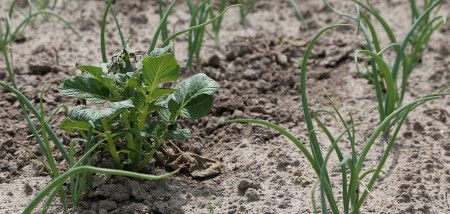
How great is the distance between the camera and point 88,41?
3010 millimetres

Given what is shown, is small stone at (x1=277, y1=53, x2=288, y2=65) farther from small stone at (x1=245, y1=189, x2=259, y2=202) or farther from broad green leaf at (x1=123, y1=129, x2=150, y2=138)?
broad green leaf at (x1=123, y1=129, x2=150, y2=138)

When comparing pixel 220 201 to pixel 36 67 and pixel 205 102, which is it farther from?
pixel 36 67

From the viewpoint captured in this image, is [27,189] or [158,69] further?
[27,189]

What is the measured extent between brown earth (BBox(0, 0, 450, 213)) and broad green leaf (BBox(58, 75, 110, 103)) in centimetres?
32

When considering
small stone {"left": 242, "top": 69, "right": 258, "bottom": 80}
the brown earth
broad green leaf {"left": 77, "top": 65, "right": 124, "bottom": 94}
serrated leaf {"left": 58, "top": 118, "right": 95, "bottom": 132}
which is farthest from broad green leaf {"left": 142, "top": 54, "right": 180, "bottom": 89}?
small stone {"left": 242, "top": 69, "right": 258, "bottom": 80}

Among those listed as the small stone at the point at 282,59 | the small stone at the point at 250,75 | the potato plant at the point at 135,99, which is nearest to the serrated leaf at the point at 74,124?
the potato plant at the point at 135,99

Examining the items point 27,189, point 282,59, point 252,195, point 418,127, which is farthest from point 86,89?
point 418,127

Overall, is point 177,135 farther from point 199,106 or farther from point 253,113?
point 253,113

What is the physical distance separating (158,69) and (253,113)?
790 millimetres

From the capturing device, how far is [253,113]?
8.00 ft

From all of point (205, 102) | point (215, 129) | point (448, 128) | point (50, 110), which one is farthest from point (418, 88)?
point (50, 110)

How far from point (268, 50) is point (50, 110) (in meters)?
1.21

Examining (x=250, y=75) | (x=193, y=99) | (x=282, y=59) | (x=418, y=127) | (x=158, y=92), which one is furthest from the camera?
(x=282, y=59)

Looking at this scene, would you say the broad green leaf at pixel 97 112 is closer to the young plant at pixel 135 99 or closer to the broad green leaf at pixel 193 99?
the young plant at pixel 135 99
